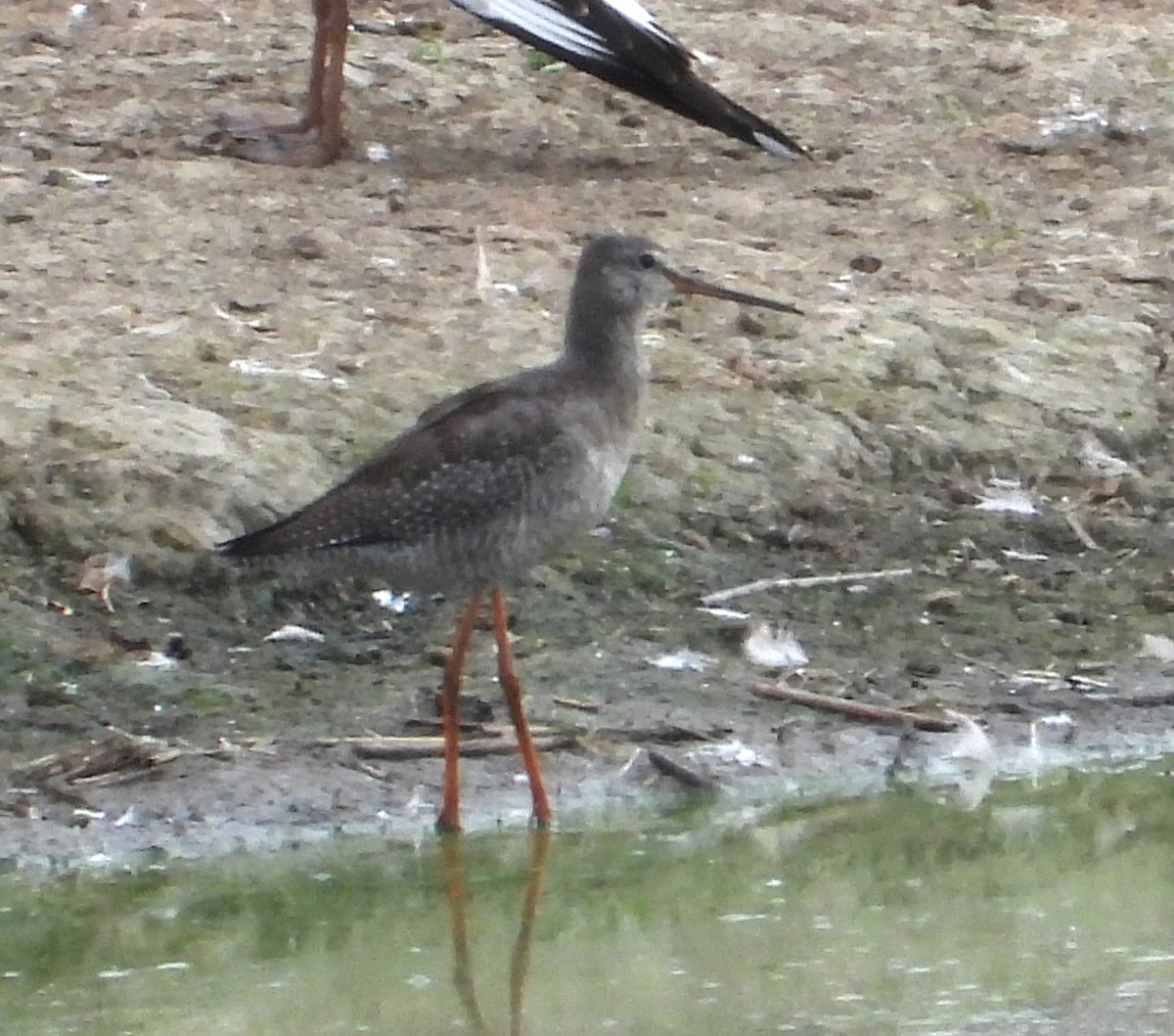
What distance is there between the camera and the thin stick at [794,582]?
6.83m

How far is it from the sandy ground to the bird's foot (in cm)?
9

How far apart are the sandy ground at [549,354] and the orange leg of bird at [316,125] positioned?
10cm

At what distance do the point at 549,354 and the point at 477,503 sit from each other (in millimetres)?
1938

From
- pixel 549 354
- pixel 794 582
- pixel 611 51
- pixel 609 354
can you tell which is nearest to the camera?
pixel 609 354

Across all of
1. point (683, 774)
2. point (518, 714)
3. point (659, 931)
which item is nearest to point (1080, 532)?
point (683, 774)

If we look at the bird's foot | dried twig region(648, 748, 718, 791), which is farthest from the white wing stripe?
dried twig region(648, 748, 718, 791)

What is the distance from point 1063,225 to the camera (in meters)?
9.03

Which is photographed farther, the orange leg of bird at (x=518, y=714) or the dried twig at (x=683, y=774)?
the dried twig at (x=683, y=774)

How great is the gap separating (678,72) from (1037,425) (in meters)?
2.23

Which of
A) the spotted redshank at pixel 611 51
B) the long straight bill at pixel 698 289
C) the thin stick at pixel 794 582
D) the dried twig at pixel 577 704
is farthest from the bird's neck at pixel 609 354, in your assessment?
the spotted redshank at pixel 611 51

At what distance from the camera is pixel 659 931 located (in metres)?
5.21

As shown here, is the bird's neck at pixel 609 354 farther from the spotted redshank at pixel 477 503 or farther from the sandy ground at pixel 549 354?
the sandy ground at pixel 549 354

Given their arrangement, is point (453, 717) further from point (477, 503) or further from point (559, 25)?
point (559, 25)

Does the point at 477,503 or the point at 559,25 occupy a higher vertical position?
the point at 559,25
